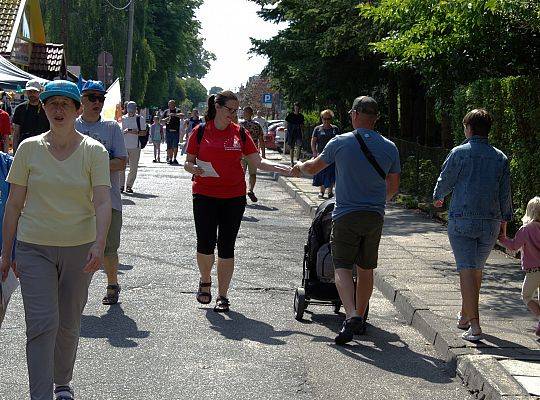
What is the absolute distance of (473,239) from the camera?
26.3 feet

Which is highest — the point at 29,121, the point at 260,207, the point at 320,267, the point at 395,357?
the point at 29,121

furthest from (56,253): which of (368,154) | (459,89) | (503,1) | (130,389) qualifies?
(459,89)

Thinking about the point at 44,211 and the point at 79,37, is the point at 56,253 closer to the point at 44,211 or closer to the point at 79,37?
the point at 44,211

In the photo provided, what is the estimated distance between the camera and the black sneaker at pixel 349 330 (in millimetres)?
7961

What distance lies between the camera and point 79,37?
5550 centimetres

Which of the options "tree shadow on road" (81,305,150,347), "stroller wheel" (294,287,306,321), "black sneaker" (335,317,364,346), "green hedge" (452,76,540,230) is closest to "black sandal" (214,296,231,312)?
"stroller wheel" (294,287,306,321)

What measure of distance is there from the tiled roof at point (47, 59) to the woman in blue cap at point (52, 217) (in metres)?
36.4

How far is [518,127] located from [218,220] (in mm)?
5301

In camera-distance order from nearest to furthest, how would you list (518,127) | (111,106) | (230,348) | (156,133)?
(230,348) < (518,127) < (111,106) < (156,133)

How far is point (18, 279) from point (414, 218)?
12207mm

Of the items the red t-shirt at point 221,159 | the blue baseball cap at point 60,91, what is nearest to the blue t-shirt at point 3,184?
the blue baseball cap at point 60,91

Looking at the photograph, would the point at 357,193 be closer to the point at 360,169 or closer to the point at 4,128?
the point at 360,169

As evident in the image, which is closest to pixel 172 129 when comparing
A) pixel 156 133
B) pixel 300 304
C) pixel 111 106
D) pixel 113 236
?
pixel 156 133

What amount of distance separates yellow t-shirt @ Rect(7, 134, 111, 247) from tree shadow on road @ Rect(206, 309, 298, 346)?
8.69ft
